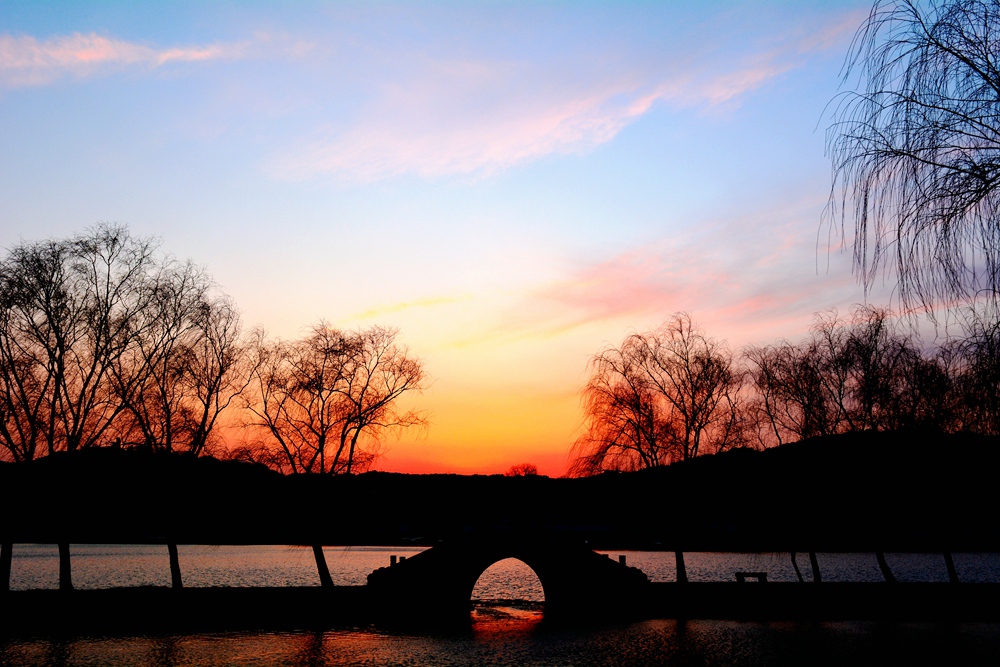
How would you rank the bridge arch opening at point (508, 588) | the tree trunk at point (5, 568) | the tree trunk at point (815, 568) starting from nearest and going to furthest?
the tree trunk at point (5, 568) → the tree trunk at point (815, 568) → the bridge arch opening at point (508, 588)

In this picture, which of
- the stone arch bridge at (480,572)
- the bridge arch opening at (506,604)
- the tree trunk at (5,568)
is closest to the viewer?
the tree trunk at (5,568)

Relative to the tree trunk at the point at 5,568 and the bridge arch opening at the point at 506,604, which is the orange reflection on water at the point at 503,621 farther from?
the tree trunk at the point at 5,568

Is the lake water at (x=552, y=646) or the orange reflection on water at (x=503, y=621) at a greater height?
the lake water at (x=552, y=646)

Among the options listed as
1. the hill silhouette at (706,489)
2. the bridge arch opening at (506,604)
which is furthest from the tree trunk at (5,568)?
the bridge arch opening at (506,604)

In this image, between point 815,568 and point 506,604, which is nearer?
point 815,568

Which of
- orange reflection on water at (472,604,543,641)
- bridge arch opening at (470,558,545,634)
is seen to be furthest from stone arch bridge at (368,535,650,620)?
bridge arch opening at (470,558,545,634)

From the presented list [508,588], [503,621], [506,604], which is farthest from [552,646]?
[508,588]

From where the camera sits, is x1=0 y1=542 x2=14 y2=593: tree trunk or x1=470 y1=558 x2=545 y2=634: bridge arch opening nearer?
A: x1=0 y1=542 x2=14 y2=593: tree trunk

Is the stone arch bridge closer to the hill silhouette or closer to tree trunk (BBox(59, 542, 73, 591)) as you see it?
the hill silhouette

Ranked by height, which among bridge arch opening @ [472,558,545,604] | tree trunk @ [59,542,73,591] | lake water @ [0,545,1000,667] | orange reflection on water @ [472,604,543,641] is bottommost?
bridge arch opening @ [472,558,545,604]

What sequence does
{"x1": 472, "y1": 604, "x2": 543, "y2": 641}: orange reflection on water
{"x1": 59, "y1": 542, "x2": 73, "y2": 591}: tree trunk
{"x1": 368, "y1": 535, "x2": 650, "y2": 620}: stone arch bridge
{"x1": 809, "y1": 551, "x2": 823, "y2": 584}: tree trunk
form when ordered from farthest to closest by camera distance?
{"x1": 809, "y1": 551, "x2": 823, "y2": 584}: tree trunk
{"x1": 368, "y1": 535, "x2": 650, "y2": 620}: stone arch bridge
{"x1": 472, "y1": 604, "x2": 543, "y2": 641}: orange reflection on water
{"x1": 59, "y1": 542, "x2": 73, "y2": 591}: tree trunk

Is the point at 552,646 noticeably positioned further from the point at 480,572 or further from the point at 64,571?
the point at 64,571

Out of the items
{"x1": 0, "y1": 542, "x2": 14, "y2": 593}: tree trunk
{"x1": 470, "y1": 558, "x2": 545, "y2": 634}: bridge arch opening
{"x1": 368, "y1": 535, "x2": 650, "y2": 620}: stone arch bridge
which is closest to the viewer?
{"x1": 0, "y1": 542, "x2": 14, "y2": 593}: tree trunk

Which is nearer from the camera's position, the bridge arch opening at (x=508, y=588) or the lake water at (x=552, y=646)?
the lake water at (x=552, y=646)
